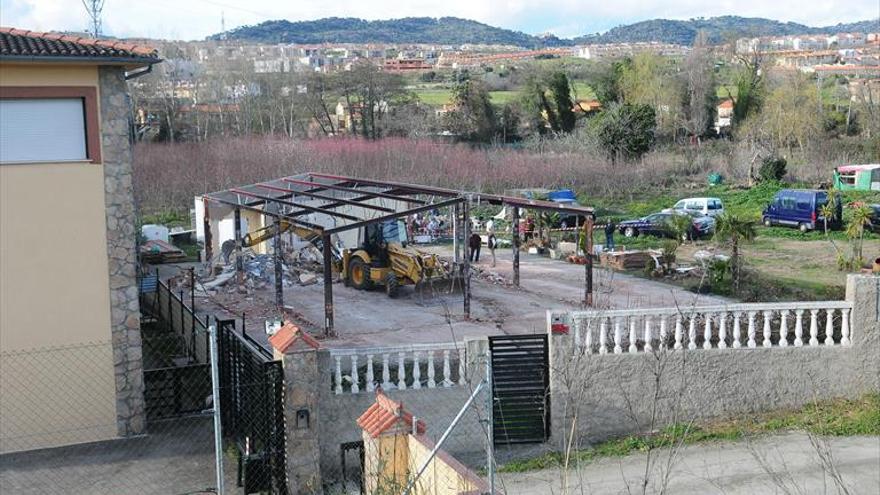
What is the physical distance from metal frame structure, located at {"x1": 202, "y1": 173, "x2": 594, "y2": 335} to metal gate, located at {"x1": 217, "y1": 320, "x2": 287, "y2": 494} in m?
6.88

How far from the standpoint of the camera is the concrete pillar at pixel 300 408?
34.9 feet

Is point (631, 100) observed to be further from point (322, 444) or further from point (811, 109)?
point (322, 444)

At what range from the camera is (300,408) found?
10703mm

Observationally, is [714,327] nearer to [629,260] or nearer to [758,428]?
[758,428]

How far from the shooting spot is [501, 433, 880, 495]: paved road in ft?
38.0

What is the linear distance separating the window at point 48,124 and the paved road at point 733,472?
647 cm

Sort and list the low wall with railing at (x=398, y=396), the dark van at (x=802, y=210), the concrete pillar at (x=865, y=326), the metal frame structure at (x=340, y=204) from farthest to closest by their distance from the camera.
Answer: the dark van at (x=802, y=210) < the metal frame structure at (x=340, y=204) < the concrete pillar at (x=865, y=326) < the low wall with railing at (x=398, y=396)

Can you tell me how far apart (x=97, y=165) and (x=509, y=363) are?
567 cm

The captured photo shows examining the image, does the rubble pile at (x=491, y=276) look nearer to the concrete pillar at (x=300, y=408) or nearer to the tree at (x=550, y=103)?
the concrete pillar at (x=300, y=408)

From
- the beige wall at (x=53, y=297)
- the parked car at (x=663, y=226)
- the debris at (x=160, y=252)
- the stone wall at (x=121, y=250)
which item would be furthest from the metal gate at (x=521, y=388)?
the parked car at (x=663, y=226)

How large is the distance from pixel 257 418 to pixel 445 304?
10353 millimetres

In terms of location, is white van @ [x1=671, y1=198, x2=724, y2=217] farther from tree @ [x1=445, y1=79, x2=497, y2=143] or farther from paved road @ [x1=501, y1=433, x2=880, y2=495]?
tree @ [x1=445, y1=79, x2=497, y2=143]

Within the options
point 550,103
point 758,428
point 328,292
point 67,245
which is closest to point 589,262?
point 328,292

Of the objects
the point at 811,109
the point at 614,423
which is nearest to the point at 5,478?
the point at 614,423
